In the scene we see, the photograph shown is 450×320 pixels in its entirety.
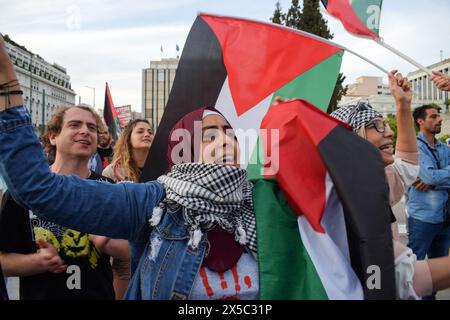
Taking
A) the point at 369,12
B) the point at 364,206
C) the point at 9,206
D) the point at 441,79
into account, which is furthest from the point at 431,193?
the point at 9,206

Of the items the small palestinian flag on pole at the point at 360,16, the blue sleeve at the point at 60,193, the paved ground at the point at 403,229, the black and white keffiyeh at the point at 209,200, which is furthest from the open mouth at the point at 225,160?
the paved ground at the point at 403,229

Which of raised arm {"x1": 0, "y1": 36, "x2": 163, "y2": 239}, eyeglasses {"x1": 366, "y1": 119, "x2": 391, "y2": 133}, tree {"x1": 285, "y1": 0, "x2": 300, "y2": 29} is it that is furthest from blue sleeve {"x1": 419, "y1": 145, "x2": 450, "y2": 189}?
tree {"x1": 285, "y1": 0, "x2": 300, "y2": 29}

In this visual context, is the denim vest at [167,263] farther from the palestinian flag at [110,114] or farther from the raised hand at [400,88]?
the palestinian flag at [110,114]

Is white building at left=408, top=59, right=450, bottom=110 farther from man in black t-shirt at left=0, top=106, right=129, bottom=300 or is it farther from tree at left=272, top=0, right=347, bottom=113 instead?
man in black t-shirt at left=0, top=106, right=129, bottom=300

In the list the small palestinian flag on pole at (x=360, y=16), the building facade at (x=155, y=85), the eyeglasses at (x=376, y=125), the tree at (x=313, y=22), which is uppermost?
the building facade at (x=155, y=85)

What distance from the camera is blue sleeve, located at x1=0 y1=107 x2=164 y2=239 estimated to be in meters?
1.42

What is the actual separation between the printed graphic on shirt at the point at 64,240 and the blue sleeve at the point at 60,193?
84 cm

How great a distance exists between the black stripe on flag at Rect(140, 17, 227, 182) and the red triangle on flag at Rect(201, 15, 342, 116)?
0.09 meters

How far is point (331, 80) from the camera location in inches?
122

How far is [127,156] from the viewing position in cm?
424

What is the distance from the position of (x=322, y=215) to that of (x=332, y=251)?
13 cm

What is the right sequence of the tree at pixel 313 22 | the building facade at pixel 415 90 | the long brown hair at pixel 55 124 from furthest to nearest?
the building facade at pixel 415 90 → the tree at pixel 313 22 → the long brown hair at pixel 55 124

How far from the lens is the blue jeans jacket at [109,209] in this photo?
1.43 m
